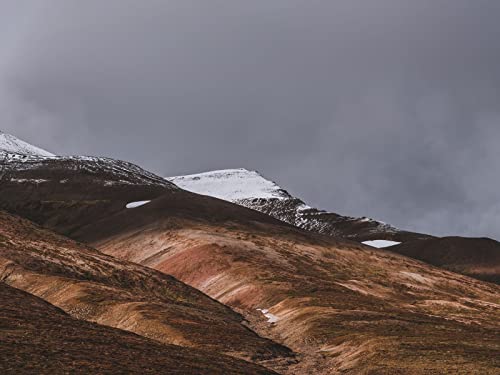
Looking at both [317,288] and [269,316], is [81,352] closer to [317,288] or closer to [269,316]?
[269,316]

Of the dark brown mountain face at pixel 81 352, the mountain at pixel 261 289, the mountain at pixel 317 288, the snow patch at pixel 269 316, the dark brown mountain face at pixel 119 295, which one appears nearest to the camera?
the dark brown mountain face at pixel 81 352

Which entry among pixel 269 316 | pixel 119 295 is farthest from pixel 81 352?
pixel 269 316

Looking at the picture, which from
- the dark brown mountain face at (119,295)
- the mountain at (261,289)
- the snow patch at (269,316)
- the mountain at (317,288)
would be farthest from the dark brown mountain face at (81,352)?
the snow patch at (269,316)

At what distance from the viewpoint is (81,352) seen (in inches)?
1454

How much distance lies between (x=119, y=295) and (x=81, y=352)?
36.3 m

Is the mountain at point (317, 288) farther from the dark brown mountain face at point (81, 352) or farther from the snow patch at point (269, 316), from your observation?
the dark brown mountain face at point (81, 352)

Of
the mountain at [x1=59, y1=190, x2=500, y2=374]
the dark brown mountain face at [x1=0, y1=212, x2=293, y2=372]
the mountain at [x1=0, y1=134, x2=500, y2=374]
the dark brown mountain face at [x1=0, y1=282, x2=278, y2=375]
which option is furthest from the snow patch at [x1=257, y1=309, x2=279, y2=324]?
the dark brown mountain face at [x1=0, y1=282, x2=278, y2=375]

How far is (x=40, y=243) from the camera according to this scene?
9606cm

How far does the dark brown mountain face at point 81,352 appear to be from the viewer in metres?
32.8

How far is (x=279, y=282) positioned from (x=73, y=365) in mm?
66511

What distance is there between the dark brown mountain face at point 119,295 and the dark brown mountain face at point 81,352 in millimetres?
10104

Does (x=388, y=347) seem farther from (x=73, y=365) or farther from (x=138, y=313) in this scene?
Result: (x=73, y=365)

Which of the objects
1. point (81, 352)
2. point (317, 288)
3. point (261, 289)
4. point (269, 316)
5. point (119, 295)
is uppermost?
point (317, 288)

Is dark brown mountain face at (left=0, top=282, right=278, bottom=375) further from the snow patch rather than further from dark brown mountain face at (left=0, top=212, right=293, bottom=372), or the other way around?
the snow patch
